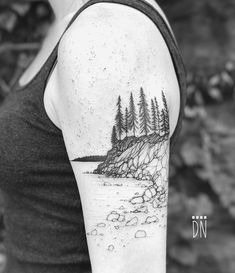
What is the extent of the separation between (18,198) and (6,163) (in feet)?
0.34

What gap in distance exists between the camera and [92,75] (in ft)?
2.48

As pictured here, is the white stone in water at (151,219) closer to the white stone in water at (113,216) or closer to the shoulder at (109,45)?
the white stone in water at (113,216)

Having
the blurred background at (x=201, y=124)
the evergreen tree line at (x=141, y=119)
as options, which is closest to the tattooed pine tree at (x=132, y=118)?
the evergreen tree line at (x=141, y=119)

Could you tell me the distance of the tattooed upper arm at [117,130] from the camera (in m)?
0.76

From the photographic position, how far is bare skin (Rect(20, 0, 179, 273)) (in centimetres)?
76

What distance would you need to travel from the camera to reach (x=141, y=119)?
788 mm

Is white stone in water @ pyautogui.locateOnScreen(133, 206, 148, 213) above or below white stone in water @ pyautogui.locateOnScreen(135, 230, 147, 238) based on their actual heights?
above

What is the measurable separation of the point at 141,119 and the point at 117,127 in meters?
0.04

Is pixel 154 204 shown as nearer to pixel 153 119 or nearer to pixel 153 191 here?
pixel 153 191
